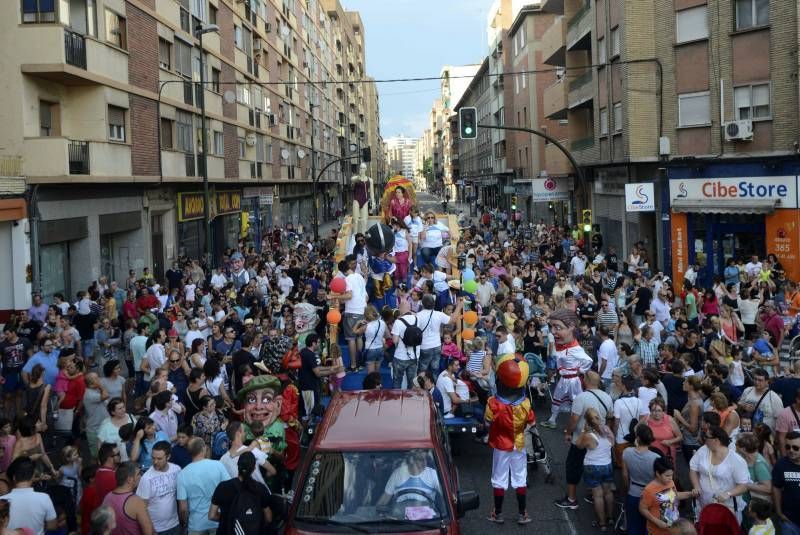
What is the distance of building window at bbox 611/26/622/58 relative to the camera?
27416 millimetres

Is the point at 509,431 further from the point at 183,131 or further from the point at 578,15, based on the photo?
the point at 578,15

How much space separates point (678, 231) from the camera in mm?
25594

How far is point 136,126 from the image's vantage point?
2478cm

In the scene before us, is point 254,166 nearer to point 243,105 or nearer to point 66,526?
point 243,105

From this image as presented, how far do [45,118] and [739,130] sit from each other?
1914 cm

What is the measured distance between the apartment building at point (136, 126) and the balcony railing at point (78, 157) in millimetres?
34

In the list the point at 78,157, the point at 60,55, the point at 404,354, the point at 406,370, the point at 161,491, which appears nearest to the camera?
the point at 161,491

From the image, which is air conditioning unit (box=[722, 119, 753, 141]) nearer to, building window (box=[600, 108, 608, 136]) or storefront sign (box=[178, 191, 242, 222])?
building window (box=[600, 108, 608, 136])

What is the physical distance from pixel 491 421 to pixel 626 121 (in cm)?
1979

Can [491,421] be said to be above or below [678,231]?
below

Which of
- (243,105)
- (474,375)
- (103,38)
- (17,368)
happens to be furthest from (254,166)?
(474,375)

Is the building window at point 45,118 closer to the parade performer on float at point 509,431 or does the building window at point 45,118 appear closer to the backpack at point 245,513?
the parade performer on float at point 509,431

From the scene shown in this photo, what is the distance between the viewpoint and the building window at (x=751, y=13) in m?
22.9

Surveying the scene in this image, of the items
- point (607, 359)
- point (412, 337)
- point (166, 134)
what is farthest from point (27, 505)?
point (166, 134)
